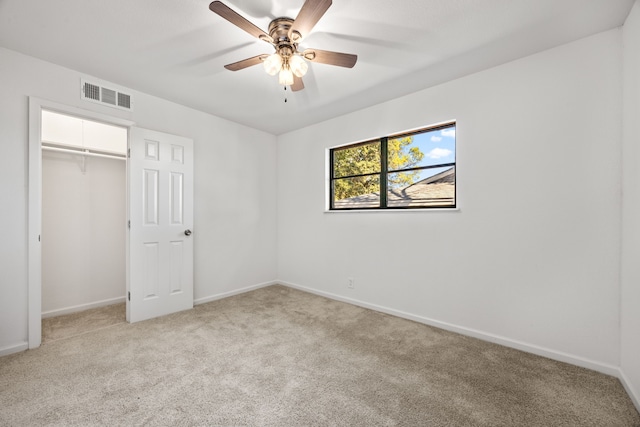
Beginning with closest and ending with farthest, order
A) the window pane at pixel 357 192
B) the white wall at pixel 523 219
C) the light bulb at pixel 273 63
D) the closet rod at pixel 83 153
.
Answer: the light bulb at pixel 273 63, the white wall at pixel 523 219, the closet rod at pixel 83 153, the window pane at pixel 357 192

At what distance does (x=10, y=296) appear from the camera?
2279 millimetres

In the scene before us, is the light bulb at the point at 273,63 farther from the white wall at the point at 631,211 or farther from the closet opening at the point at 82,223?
the white wall at the point at 631,211

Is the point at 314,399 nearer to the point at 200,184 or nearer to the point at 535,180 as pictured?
the point at 535,180

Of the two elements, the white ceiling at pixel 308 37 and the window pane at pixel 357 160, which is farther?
the window pane at pixel 357 160

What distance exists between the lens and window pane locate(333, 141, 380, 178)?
351 centimetres

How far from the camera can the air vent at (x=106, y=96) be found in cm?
268

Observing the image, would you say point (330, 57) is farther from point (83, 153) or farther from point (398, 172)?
point (83, 153)

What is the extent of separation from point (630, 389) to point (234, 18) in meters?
3.38

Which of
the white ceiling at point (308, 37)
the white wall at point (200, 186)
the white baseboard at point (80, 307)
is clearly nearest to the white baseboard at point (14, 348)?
the white wall at point (200, 186)

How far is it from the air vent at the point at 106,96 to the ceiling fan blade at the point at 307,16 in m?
2.17

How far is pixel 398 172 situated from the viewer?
326 cm

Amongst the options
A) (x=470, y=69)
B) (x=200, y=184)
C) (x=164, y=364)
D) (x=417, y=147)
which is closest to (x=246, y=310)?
(x=164, y=364)

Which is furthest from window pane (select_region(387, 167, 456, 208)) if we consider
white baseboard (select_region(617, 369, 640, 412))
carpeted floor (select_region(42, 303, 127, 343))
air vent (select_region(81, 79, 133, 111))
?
carpeted floor (select_region(42, 303, 127, 343))

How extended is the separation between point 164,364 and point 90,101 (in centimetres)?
260
